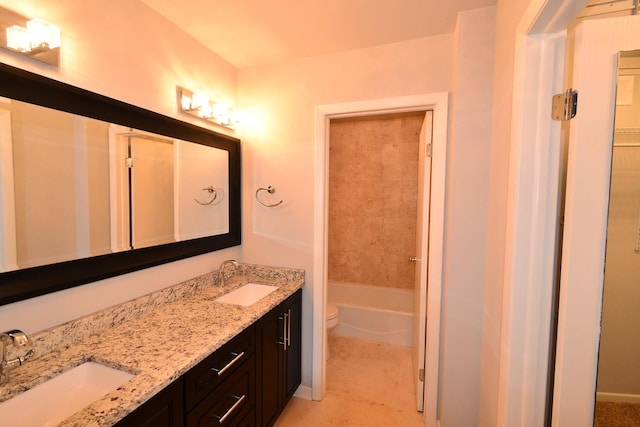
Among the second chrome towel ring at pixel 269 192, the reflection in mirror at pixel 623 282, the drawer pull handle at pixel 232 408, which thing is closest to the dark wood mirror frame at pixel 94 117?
Result: the second chrome towel ring at pixel 269 192

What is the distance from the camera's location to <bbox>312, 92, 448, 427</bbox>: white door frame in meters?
1.69

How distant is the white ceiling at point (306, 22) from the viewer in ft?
4.73

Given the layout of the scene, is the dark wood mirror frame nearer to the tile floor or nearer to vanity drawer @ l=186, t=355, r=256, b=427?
vanity drawer @ l=186, t=355, r=256, b=427

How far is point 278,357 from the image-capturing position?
1.76m

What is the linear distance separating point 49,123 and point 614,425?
2.98 metres

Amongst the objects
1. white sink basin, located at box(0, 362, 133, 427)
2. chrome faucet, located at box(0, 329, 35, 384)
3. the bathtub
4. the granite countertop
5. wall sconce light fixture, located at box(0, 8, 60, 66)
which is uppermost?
wall sconce light fixture, located at box(0, 8, 60, 66)

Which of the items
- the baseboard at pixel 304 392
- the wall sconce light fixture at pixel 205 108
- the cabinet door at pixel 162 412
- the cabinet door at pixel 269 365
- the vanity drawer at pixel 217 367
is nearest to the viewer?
the cabinet door at pixel 162 412

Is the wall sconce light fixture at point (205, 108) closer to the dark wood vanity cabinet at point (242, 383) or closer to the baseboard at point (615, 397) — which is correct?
the dark wood vanity cabinet at point (242, 383)

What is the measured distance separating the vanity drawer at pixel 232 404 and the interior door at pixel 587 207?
4.26 feet

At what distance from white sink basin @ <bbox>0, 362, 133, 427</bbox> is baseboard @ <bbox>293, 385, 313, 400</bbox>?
140cm

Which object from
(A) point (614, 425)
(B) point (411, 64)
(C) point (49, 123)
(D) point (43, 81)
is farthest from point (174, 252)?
(A) point (614, 425)

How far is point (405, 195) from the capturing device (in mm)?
3297

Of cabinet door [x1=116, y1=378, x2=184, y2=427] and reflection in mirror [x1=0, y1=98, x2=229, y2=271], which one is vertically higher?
reflection in mirror [x1=0, y1=98, x2=229, y2=271]

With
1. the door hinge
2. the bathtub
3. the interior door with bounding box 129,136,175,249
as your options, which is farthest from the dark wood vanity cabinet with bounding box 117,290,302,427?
the door hinge
